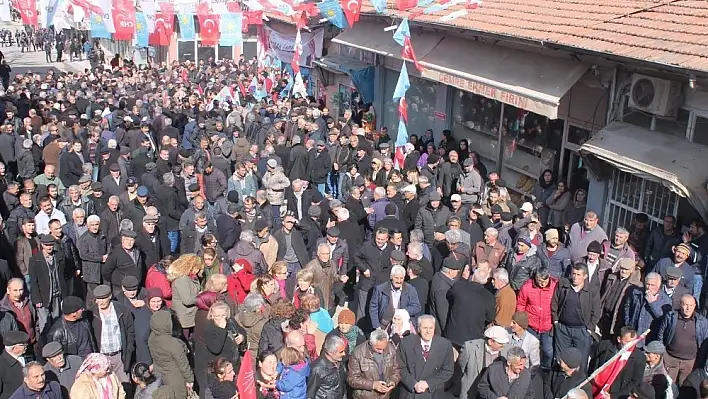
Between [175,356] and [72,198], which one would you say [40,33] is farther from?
[175,356]

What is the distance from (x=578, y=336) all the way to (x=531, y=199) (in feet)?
18.5

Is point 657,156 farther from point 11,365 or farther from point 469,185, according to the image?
point 11,365

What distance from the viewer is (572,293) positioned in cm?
746

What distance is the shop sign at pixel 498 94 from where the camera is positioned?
10.7 metres

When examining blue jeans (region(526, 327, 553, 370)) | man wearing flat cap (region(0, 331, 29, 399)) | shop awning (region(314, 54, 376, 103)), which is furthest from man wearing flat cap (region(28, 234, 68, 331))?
shop awning (region(314, 54, 376, 103))

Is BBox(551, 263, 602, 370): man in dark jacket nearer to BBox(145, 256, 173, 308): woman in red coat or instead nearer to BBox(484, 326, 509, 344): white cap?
BBox(484, 326, 509, 344): white cap

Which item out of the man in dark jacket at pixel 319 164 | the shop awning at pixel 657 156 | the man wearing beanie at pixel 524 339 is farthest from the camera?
the man in dark jacket at pixel 319 164

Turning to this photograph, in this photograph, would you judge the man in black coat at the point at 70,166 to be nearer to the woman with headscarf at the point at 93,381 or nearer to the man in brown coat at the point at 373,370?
the woman with headscarf at the point at 93,381

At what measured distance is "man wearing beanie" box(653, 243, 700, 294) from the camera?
313 inches

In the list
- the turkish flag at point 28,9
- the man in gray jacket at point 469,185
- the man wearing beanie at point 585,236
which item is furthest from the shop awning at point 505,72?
the turkish flag at point 28,9

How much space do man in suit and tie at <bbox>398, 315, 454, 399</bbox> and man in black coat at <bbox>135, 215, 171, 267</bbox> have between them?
13.4ft

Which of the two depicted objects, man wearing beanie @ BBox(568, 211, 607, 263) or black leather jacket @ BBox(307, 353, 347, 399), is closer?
black leather jacket @ BBox(307, 353, 347, 399)

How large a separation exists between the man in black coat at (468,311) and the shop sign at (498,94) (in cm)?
425

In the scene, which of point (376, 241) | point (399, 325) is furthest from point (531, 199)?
point (399, 325)
